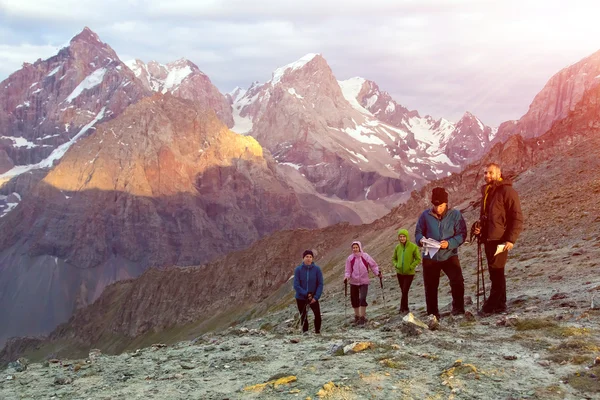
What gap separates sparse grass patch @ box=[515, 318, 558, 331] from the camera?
1067 centimetres

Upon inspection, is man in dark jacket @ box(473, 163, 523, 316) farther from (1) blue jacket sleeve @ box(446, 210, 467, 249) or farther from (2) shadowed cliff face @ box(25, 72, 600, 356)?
(2) shadowed cliff face @ box(25, 72, 600, 356)

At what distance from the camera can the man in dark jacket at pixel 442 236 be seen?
40.3 feet

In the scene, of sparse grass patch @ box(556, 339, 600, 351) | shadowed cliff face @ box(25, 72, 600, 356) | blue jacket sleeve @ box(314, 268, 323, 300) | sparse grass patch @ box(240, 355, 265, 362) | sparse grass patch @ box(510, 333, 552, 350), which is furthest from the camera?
shadowed cliff face @ box(25, 72, 600, 356)

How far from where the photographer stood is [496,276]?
1265 centimetres

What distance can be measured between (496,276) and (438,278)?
126cm

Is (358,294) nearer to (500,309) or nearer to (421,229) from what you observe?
(421,229)

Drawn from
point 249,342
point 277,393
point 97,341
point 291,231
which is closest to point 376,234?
point 291,231

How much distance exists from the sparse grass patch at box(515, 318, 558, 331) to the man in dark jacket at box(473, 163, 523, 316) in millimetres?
1581

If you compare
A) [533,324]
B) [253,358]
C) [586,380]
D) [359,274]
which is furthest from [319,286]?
[586,380]

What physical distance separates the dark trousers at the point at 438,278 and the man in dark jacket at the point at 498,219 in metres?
0.75

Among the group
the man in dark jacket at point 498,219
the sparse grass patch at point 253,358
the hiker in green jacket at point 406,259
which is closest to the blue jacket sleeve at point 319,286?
the hiker in green jacket at point 406,259

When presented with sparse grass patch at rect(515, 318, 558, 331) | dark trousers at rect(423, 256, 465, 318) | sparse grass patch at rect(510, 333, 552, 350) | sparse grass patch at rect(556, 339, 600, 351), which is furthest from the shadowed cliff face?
sparse grass patch at rect(556, 339, 600, 351)

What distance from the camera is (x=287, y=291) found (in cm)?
6831

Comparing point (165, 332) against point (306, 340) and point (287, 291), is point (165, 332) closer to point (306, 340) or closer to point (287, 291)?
point (287, 291)
